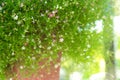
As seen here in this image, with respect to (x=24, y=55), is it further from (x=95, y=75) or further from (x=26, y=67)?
(x=95, y=75)

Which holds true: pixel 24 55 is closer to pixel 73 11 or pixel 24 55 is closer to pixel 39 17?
pixel 39 17

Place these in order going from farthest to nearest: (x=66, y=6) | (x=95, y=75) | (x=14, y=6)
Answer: (x=95, y=75) < (x=66, y=6) < (x=14, y=6)

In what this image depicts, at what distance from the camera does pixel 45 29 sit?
240 centimetres

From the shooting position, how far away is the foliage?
230 cm

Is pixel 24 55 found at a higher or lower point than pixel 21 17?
lower

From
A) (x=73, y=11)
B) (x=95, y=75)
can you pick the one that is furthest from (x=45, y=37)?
(x=95, y=75)

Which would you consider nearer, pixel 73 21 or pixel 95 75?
pixel 73 21

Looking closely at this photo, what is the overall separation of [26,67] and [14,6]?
17.8 inches

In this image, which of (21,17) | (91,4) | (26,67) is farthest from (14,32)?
(91,4)

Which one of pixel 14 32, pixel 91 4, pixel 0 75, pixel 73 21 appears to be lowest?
pixel 0 75

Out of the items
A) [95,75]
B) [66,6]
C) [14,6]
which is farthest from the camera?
[95,75]

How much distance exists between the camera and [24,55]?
2389 mm

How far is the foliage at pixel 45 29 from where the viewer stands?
2.30 m

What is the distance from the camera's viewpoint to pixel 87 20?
257cm
